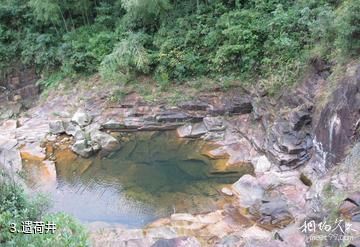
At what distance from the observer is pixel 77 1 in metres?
13.9

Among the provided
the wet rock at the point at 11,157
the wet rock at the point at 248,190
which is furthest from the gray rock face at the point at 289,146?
the wet rock at the point at 11,157

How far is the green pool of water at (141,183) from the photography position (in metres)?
8.14

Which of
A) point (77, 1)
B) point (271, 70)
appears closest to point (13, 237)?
point (271, 70)

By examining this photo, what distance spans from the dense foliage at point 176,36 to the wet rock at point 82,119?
1362 millimetres

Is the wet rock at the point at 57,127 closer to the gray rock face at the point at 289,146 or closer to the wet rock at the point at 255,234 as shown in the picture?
the gray rock face at the point at 289,146

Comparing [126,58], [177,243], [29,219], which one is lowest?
[177,243]

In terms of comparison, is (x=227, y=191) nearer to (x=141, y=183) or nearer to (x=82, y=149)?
(x=141, y=183)

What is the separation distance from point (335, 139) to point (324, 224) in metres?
2.61

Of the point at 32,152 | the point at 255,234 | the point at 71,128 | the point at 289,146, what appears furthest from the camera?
the point at 71,128

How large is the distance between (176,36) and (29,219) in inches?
319

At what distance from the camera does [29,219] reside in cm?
524

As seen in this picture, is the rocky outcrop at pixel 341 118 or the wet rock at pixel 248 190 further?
the wet rock at pixel 248 190

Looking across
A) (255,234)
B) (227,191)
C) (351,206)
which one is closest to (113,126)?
(227,191)

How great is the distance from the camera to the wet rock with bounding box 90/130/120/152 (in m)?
10.6
